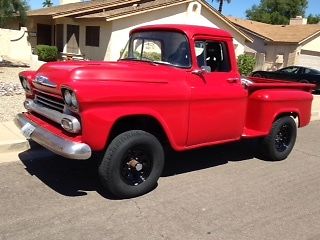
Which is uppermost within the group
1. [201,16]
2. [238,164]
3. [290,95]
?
[201,16]

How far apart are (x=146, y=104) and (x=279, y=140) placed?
3.16 metres

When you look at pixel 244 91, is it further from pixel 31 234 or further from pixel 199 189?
pixel 31 234

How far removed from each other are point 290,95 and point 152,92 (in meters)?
2.93

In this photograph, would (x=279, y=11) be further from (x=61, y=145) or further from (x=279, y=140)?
(x=61, y=145)

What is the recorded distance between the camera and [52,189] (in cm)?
519

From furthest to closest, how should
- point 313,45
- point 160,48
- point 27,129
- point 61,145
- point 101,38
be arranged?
point 313,45
point 101,38
point 160,48
point 27,129
point 61,145

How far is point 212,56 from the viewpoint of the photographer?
600 centimetres

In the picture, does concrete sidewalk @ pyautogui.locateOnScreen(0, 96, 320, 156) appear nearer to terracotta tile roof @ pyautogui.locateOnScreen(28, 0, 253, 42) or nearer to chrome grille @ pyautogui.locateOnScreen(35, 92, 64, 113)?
chrome grille @ pyautogui.locateOnScreen(35, 92, 64, 113)

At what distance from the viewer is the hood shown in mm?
4586

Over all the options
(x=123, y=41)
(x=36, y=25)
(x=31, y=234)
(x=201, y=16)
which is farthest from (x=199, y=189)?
(x=36, y=25)

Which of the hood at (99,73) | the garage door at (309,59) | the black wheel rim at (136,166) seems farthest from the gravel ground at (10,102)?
the garage door at (309,59)

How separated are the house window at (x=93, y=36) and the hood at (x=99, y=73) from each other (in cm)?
1782

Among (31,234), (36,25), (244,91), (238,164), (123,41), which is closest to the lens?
(31,234)

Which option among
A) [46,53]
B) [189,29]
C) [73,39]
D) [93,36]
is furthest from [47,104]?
[73,39]
